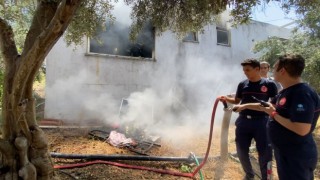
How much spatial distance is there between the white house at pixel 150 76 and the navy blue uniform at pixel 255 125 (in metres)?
5.08

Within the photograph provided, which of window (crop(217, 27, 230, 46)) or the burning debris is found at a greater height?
window (crop(217, 27, 230, 46))

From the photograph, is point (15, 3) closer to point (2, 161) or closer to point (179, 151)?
point (2, 161)

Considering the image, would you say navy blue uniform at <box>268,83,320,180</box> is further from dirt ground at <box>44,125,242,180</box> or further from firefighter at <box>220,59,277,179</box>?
dirt ground at <box>44,125,242,180</box>

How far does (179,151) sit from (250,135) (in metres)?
2.35

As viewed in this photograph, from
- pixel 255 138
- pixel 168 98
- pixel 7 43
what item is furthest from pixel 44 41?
pixel 168 98

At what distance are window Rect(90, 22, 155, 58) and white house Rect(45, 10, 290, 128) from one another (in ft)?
0.13

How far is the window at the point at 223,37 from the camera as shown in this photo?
12.5 meters

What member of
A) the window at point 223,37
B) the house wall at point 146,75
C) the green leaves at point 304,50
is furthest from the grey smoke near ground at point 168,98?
the green leaves at point 304,50

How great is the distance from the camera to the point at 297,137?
2.71 meters

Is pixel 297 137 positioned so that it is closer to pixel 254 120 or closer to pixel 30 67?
pixel 254 120

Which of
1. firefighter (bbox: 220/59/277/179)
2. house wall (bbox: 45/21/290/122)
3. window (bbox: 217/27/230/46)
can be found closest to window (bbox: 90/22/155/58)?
house wall (bbox: 45/21/290/122)

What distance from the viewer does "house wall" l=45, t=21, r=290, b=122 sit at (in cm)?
894

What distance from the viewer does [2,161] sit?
334cm

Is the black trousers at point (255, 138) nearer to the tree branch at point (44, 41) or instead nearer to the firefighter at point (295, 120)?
the firefighter at point (295, 120)
